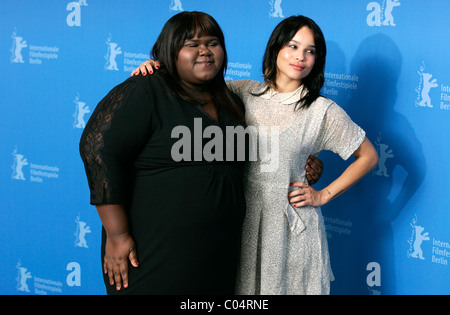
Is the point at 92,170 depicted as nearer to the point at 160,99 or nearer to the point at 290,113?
the point at 160,99

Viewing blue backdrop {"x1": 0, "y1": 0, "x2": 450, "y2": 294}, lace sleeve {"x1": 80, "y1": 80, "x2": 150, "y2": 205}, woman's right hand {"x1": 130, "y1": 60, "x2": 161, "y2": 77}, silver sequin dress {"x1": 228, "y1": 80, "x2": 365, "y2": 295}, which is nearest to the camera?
lace sleeve {"x1": 80, "y1": 80, "x2": 150, "y2": 205}

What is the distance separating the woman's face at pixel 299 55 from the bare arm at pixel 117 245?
Answer: 2.37 feet

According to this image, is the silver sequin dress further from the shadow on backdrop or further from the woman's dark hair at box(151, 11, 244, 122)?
the shadow on backdrop

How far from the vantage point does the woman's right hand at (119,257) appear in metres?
1.67

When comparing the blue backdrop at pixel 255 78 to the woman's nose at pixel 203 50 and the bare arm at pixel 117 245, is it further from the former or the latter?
the bare arm at pixel 117 245

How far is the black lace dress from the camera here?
1.59 m

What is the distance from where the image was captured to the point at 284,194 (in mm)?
1818

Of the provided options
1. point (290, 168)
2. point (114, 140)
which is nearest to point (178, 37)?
point (114, 140)

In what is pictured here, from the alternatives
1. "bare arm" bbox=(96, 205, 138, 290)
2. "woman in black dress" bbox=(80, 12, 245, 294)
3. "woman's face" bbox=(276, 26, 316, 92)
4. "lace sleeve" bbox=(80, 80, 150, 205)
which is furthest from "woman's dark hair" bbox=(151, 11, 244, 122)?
"bare arm" bbox=(96, 205, 138, 290)

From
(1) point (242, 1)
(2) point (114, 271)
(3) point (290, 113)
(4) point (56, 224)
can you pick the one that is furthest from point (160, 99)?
(4) point (56, 224)

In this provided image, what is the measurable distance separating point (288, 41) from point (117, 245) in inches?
34.6

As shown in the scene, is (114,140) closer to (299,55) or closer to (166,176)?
(166,176)

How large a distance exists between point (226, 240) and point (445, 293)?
1.05m

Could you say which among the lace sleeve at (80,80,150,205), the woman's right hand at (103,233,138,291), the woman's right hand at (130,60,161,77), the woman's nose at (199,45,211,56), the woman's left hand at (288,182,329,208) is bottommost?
the woman's right hand at (103,233,138,291)
